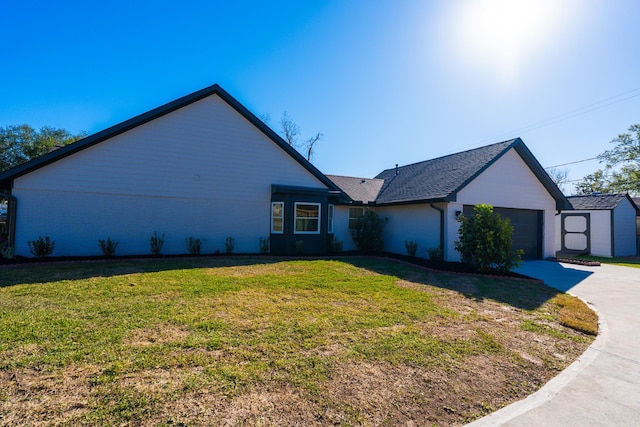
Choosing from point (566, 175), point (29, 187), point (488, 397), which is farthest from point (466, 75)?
point (566, 175)

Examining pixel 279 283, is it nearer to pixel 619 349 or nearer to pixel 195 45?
pixel 619 349

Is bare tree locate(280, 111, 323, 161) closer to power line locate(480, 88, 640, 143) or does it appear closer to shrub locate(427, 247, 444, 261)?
power line locate(480, 88, 640, 143)

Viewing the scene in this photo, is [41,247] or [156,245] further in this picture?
[156,245]

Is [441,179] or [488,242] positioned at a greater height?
[441,179]

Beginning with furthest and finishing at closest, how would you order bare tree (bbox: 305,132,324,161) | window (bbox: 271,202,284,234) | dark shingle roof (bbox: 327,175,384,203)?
bare tree (bbox: 305,132,324,161), dark shingle roof (bbox: 327,175,384,203), window (bbox: 271,202,284,234)

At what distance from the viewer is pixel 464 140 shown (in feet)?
98.6

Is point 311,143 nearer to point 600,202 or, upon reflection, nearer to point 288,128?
point 288,128

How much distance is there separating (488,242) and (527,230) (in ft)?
23.6

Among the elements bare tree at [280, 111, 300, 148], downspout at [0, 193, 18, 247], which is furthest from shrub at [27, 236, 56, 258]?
bare tree at [280, 111, 300, 148]

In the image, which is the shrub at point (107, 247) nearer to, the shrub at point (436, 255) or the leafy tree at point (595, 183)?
the shrub at point (436, 255)

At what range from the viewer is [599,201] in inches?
792

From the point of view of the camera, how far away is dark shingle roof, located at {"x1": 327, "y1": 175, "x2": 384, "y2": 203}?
1716 cm

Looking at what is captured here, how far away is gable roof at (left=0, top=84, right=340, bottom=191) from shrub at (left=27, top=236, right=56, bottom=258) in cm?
222

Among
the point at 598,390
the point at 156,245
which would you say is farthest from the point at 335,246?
the point at 598,390
